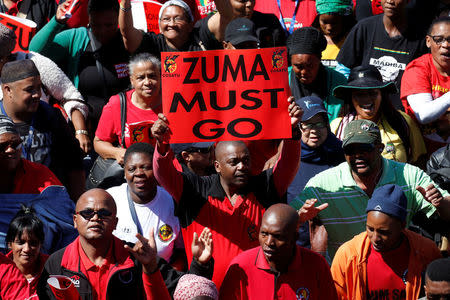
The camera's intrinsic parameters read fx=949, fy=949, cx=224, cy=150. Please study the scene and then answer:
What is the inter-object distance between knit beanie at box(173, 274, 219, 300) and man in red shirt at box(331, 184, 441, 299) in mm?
1050

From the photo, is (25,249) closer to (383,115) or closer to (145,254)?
(145,254)

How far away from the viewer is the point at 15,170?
7480 millimetres

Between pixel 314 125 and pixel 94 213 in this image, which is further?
pixel 314 125

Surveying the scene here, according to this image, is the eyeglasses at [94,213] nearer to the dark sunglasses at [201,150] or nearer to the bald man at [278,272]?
the bald man at [278,272]

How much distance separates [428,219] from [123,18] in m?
3.57

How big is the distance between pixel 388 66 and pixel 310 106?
1612mm

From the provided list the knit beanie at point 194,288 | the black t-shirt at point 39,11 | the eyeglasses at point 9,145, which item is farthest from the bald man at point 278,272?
the black t-shirt at point 39,11

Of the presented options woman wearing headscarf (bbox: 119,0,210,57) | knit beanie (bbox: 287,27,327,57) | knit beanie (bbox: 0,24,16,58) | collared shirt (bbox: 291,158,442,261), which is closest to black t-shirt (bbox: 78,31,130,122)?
woman wearing headscarf (bbox: 119,0,210,57)

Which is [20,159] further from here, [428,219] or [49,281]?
[428,219]

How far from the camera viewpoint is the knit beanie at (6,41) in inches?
325

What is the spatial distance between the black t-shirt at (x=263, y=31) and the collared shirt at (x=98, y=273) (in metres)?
3.33

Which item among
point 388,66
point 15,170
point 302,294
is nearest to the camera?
point 302,294

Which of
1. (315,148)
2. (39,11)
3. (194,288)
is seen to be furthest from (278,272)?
(39,11)

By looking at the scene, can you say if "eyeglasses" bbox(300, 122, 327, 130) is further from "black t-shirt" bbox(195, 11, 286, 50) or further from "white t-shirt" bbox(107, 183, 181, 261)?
"black t-shirt" bbox(195, 11, 286, 50)
